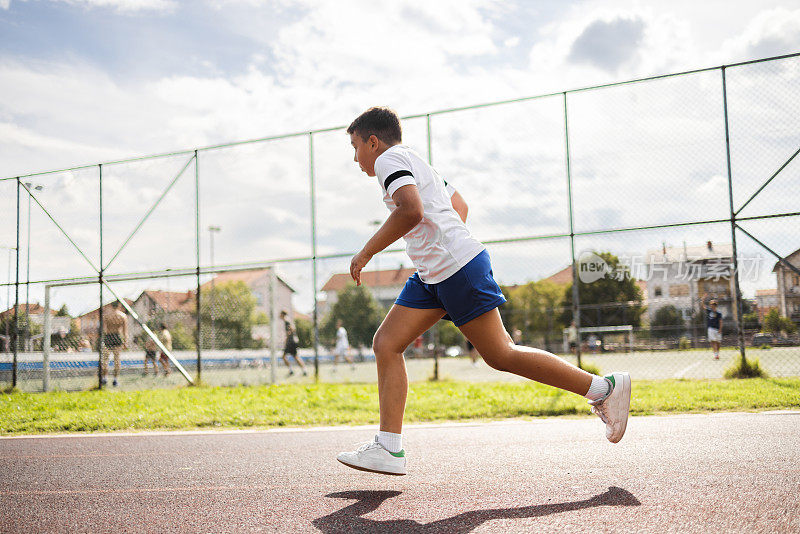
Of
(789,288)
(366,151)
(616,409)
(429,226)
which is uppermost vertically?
(366,151)

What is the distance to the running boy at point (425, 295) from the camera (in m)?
2.98

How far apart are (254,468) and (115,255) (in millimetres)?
9184

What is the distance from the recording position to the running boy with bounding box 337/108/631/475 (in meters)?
2.98

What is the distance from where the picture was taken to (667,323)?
645 inches

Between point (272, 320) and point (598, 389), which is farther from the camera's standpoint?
point (272, 320)

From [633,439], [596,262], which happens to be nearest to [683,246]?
[596,262]

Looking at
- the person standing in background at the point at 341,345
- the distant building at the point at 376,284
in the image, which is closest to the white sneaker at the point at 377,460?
the distant building at the point at 376,284

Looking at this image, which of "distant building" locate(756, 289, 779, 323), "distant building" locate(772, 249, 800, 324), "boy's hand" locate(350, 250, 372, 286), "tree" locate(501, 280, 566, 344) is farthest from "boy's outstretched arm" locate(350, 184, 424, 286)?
"tree" locate(501, 280, 566, 344)

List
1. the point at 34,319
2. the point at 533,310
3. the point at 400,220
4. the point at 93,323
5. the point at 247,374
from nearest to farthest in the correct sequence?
the point at 400,220, the point at 247,374, the point at 93,323, the point at 34,319, the point at 533,310

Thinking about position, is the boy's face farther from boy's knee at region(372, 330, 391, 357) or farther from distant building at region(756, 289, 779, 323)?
distant building at region(756, 289, 779, 323)

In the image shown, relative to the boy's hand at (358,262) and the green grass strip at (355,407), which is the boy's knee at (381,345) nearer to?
the boy's hand at (358,262)

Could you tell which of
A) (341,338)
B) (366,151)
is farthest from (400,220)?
(341,338)

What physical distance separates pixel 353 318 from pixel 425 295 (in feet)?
40.8

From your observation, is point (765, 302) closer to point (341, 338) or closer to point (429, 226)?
point (429, 226)
